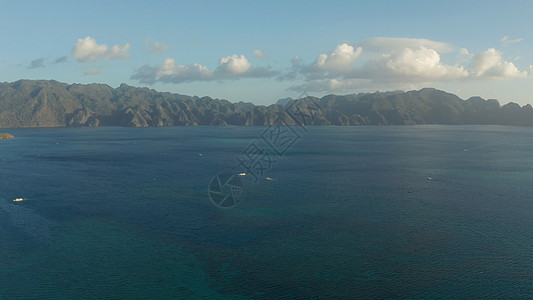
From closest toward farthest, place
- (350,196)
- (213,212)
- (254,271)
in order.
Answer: (254,271)
(213,212)
(350,196)

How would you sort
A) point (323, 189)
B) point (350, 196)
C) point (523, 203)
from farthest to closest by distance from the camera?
point (323, 189), point (350, 196), point (523, 203)

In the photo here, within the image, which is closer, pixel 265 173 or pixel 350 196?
pixel 350 196

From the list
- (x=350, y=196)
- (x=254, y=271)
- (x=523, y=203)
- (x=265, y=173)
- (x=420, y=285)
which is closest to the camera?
(x=420, y=285)

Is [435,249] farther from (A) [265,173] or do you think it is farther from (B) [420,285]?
(A) [265,173]

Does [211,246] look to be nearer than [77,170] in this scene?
→ Yes

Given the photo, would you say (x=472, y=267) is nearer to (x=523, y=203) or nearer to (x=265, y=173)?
(x=523, y=203)

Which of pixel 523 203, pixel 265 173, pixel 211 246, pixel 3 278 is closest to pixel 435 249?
pixel 211 246

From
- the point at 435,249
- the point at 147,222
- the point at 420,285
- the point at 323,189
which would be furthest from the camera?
the point at 323,189

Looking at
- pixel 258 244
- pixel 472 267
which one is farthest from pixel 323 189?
pixel 472 267
